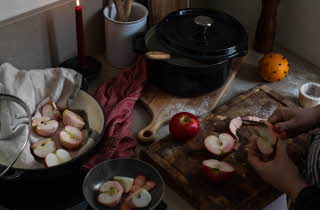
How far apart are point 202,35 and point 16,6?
0.47m

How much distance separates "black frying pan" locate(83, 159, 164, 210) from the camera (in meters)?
0.99

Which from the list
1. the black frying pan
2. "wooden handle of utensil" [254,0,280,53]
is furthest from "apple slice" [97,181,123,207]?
"wooden handle of utensil" [254,0,280,53]

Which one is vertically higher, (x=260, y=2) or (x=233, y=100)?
(x=260, y=2)

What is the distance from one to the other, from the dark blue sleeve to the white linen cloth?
0.55m

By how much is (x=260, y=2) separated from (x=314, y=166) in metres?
0.74

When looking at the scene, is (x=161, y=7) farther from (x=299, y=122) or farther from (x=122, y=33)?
(x=299, y=122)

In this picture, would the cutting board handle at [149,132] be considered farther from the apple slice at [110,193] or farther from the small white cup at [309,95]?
the small white cup at [309,95]

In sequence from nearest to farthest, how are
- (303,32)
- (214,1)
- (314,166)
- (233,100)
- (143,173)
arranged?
(314,166)
(143,173)
(233,100)
(303,32)
(214,1)

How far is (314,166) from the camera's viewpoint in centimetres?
91

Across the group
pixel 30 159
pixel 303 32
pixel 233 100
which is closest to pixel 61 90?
pixel 30 159

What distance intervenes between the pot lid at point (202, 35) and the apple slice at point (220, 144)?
20cm

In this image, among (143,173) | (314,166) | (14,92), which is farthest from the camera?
(14,92)

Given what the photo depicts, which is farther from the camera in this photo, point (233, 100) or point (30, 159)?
point (233, 100)

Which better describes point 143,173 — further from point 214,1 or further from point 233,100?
point 214,1
